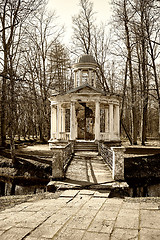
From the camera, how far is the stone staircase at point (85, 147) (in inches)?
656

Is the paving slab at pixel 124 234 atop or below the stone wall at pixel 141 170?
atop

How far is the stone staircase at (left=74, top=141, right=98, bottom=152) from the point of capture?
656 inches

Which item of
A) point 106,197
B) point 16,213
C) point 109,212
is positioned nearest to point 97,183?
point 106,197

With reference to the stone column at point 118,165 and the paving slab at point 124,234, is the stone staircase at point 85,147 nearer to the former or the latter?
the stone column at point 118,165

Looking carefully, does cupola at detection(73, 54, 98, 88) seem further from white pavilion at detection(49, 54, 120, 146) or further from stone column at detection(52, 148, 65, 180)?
stone column at detection(52, 148, 65, 180)

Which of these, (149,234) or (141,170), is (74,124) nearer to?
(141,170)

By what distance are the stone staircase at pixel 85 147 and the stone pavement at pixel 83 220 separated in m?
10.4

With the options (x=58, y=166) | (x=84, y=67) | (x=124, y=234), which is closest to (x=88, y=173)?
(x=58, y=166)

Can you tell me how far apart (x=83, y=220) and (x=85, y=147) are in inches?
489

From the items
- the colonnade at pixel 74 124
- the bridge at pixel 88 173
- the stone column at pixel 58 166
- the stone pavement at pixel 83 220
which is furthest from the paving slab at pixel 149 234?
the colonnade at pixel 74 124

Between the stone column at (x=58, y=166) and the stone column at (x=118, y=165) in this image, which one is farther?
the stone column at (x=58, y=166)

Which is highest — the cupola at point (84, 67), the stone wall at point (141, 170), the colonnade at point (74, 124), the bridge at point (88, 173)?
the cupola at point (84, 67)

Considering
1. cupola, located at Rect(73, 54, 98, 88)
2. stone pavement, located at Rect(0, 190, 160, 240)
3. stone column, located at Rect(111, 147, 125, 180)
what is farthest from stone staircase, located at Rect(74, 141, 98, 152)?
stone pavement, located at Rect(0, 190, 160, 240)

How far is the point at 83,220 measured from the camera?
4430 mm
